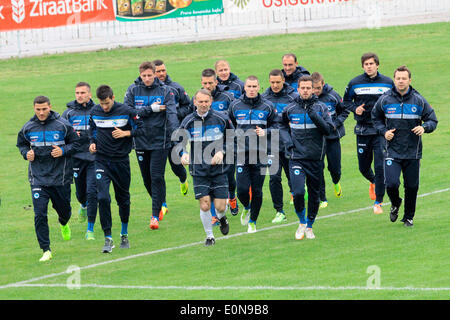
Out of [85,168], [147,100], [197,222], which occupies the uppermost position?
[147,100]

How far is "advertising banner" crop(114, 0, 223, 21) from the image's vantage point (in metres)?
35.7

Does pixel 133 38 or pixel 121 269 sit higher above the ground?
pixel 133 38

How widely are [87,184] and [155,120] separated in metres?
1.75

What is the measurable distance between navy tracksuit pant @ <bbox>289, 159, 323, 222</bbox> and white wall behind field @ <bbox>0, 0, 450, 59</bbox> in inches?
882

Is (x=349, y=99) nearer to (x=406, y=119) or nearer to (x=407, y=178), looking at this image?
(x=406, y=119)

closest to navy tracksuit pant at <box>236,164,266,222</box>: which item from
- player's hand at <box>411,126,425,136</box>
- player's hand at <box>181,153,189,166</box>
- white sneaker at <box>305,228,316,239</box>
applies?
white sneaker at <box>305,228,316,239</box>

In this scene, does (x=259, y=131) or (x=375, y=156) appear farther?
(x=375, y=156)

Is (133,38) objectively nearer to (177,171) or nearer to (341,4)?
(341,4)

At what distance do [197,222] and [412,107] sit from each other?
168 inches

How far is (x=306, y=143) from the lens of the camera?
14.7m

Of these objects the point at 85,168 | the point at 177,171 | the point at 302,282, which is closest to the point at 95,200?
the point at 85,168

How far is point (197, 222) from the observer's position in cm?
1681

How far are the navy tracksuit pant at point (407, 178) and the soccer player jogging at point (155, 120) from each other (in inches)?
148

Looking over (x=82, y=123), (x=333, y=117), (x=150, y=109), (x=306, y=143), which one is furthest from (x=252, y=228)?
(x=82, y=123)
